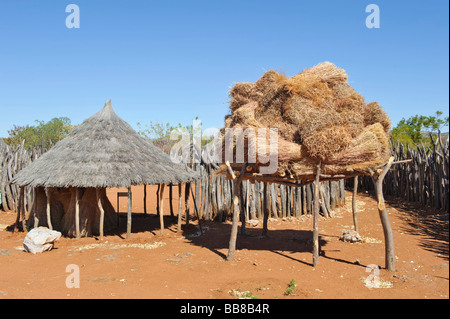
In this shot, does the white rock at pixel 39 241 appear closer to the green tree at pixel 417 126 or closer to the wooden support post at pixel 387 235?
the wooden support post at pixel 387 235

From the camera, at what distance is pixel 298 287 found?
5.22 meters

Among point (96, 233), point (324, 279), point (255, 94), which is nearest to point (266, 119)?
point (255, 94)

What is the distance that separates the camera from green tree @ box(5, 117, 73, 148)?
27000mm

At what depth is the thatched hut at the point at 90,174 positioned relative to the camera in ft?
27.0

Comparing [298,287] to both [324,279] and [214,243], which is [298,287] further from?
[214,243]

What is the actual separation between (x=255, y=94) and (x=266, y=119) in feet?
2.32

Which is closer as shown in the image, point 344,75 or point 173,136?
point 344,75

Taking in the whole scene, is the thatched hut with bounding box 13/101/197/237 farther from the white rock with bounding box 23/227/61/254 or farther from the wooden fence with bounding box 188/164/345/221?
the wooden fence with bounding box 188/164/345/221

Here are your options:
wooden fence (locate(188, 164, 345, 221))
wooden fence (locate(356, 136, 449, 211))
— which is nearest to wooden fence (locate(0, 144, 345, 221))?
wooden fence (locate(188, 164, 345, 221))

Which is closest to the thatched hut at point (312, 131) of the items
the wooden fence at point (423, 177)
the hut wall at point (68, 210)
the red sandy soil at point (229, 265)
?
the red sandy soil at point (229, 265)

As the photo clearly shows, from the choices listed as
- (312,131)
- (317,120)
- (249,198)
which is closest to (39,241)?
(249,198)

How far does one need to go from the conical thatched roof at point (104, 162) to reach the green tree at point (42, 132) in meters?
18.3

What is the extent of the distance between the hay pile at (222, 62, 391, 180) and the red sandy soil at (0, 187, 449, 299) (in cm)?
178
